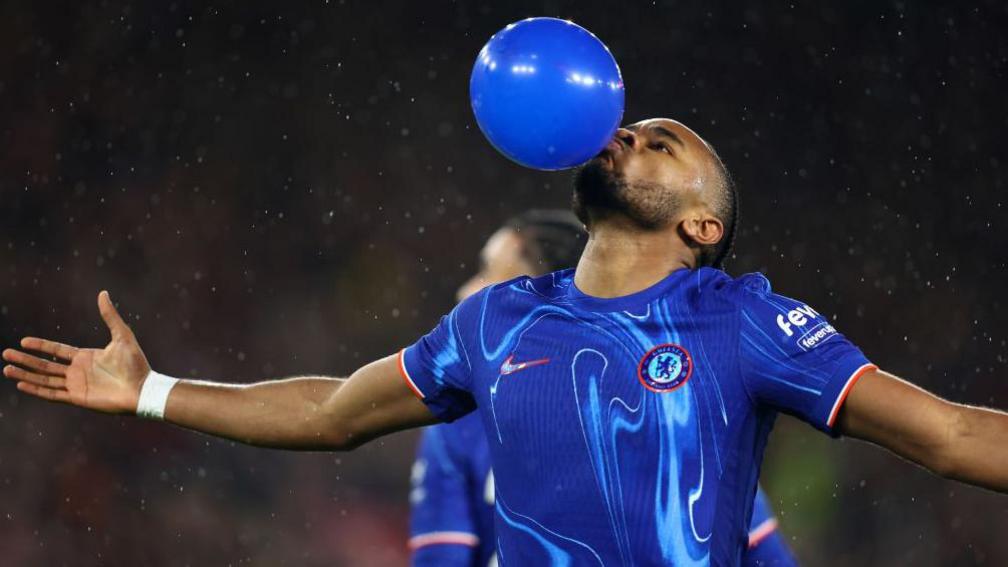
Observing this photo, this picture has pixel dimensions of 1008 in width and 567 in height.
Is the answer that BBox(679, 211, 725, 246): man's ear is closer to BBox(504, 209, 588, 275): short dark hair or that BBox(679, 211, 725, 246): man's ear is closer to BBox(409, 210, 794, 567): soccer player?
BBox(409, 210, 794, 567): soccer player

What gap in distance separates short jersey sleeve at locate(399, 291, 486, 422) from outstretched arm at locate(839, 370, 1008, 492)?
3.37 ft

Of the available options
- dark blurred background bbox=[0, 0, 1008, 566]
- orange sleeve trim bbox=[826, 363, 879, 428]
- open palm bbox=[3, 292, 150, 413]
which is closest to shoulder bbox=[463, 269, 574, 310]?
orange sleeve trim bbox=[826, 363, 879, 428]

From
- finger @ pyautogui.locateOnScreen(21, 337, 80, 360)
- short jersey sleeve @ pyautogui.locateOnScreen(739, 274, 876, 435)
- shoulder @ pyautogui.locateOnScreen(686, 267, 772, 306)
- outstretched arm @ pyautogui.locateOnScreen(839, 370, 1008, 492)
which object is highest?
finger @ pyautogui.locateOnScreen(21, 337, 80, 360)

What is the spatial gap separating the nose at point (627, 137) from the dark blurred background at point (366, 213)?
230 inches

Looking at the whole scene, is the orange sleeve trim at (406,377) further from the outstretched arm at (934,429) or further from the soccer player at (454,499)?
the soccer player at (454,499)

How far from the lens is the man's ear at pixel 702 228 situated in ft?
11.3

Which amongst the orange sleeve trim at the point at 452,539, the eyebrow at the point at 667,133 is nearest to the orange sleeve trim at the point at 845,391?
the eyebrow at the point at 667,133

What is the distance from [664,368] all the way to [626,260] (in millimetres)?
408

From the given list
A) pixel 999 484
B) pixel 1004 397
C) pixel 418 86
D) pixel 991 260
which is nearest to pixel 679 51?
pixel 418 86

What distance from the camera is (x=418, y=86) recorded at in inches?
408

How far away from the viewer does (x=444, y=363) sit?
11.3ft

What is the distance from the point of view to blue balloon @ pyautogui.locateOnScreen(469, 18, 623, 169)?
10.4 feet

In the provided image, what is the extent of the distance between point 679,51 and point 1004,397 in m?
3.63

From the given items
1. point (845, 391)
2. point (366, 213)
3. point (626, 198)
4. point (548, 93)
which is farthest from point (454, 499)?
point (366, 213)
